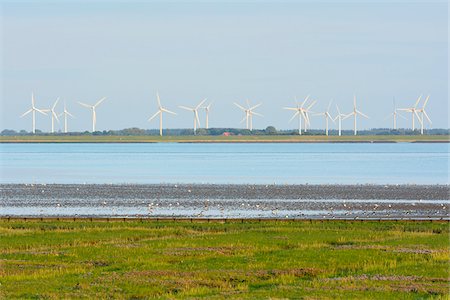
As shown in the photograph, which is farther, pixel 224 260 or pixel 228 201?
pixel 228 201

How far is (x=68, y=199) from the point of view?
67.7 m

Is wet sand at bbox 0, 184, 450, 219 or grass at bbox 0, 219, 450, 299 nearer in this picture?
grass at bbox 0, 219, 450, 299

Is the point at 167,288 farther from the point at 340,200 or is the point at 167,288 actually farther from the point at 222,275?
the point at 340,200

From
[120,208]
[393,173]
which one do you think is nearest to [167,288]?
[120,208]

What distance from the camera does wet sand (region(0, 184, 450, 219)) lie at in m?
55.9

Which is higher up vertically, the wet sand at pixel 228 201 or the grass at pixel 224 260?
the grass at pixel 224 260

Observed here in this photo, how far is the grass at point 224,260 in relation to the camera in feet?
82.3

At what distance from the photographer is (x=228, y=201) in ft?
216

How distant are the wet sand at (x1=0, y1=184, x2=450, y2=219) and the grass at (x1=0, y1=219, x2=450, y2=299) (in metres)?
10.5

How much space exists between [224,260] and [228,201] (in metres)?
34.4

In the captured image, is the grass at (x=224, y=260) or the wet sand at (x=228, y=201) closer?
the grass at (x=224, y=260)

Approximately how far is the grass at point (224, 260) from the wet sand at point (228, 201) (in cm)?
1048

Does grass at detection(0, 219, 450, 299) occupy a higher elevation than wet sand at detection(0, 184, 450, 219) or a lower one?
higher

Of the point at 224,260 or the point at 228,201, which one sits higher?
the point at 224,260
